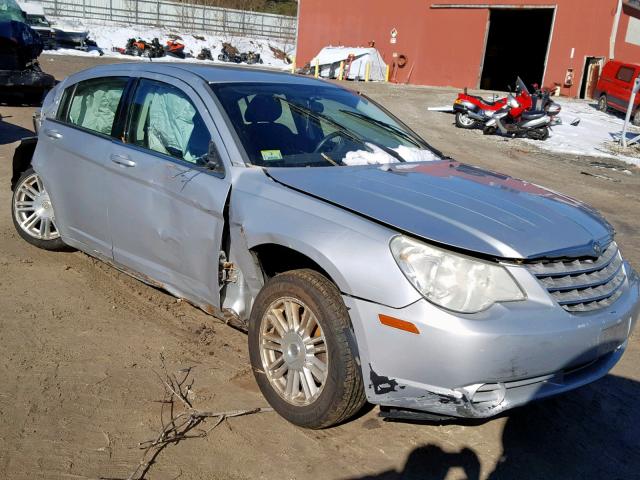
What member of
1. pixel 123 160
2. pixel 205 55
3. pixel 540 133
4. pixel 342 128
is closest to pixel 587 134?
pixel 540 133

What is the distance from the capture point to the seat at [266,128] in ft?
12.3

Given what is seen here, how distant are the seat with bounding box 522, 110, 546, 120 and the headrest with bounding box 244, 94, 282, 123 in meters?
13.5

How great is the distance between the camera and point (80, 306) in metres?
4.61

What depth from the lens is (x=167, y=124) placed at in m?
4.15

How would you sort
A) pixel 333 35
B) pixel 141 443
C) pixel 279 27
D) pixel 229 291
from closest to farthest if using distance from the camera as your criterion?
pixel 141 443
pixel 229 291
pixel 333 35
pixel 279 27

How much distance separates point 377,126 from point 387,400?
87.7 inches

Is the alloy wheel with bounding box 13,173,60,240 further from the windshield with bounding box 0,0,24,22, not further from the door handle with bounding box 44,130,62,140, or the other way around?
the windshield with bounding box 0,0,24,22

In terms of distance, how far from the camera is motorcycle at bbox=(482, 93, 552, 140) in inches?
640

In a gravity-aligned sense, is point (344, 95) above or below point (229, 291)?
above

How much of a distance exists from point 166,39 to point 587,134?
32.4 meters

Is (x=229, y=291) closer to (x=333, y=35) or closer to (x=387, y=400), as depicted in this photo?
(x=387, y=400)

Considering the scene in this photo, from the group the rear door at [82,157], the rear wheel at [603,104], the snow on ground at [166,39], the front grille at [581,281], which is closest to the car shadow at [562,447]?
the front grille at [581,281]

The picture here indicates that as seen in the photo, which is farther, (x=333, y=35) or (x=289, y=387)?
(x=333, y=35)

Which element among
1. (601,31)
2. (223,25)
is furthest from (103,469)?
(223,25)
